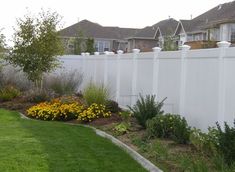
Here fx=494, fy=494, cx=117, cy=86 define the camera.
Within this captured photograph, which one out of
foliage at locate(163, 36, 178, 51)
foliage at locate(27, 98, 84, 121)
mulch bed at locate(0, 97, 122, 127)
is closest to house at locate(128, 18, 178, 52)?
foliage at locate(163, 36, 178, 51)

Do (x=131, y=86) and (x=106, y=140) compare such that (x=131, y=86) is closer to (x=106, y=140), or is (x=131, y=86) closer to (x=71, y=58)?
(x=106, y=140)

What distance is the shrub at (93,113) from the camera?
13.9m

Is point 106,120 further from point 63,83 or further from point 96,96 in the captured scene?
point 63,83

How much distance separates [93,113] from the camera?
14.0 m

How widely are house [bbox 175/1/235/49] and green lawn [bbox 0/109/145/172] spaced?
77.1 ft

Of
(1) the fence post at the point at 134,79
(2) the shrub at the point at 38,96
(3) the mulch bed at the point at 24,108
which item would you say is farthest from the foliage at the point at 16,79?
(1) the fence post at the point at 134,79

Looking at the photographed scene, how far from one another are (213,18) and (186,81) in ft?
128

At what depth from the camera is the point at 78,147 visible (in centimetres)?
987

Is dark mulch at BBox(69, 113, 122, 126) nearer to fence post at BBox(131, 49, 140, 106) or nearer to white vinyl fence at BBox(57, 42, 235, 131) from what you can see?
white vinyl fence at BBox(57, 42, 235, 131)

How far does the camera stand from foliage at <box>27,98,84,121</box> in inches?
579

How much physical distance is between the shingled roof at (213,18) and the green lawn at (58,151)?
107ft

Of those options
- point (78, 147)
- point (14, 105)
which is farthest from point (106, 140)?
point (14, 105)

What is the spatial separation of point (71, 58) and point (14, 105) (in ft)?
23.4

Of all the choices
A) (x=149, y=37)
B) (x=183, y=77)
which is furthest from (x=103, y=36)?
(x=183, y=77)
